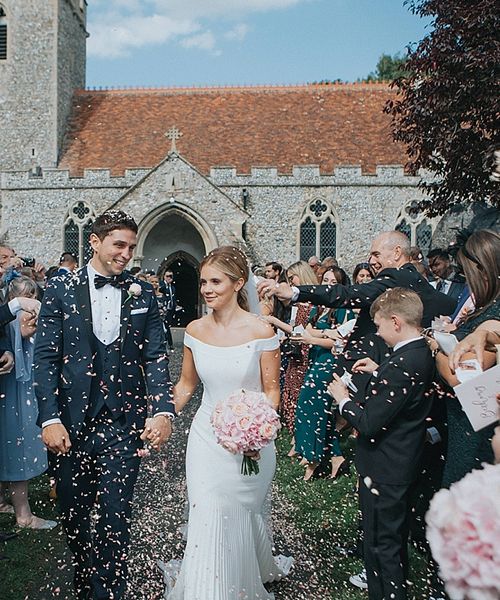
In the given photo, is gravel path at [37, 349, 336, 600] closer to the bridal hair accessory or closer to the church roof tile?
the bridal hair accessory

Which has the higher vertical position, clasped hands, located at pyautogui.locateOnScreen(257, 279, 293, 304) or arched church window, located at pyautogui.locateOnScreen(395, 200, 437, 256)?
arched church window, located at pyautogui.locateOnScreen(395, 200, 437, 256)

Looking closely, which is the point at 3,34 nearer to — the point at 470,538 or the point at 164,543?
the point at 164,543

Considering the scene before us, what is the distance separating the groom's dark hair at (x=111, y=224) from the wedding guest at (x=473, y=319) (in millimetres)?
1842

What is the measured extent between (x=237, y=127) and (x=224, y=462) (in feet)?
74.3

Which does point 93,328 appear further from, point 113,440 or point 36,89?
point 36,89

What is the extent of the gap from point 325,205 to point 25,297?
1801 centimetres

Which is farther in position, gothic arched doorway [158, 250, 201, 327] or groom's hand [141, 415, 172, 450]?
gothic arched doorway [158, 250, 201, 327]

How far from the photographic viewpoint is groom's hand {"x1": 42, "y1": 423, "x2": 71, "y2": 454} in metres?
3.10

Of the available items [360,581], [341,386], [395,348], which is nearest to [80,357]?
[341,386]

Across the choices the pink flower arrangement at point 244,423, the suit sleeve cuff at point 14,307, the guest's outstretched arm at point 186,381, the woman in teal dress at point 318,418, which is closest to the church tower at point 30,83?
the woman in teal dress at point 318,418

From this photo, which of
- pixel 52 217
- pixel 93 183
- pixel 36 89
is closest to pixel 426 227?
pixel 93 183

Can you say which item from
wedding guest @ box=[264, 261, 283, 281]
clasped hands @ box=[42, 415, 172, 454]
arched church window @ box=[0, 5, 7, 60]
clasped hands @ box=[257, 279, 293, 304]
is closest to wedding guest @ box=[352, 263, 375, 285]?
wedding guest @ box=[264, 261, 283, 281]

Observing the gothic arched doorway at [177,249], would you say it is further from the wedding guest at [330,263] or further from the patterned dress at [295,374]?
the patterned dress at [295,374]

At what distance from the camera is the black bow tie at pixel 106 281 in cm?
342
